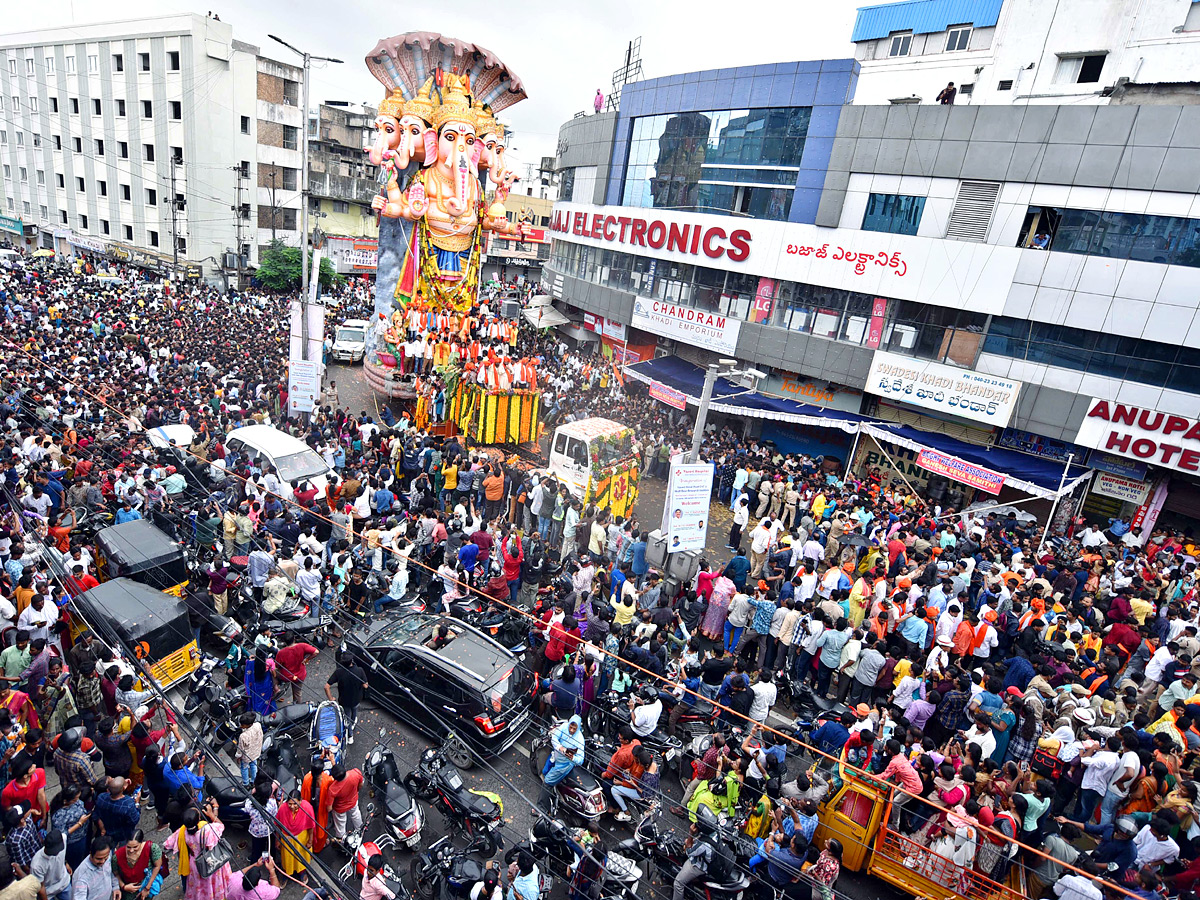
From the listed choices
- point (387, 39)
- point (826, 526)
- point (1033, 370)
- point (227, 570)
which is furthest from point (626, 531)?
point (387, 39)

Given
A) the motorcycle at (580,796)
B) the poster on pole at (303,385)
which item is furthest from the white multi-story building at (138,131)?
the motorcycle at (580,796)

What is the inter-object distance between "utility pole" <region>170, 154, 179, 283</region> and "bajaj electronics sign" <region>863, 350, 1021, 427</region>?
1487 inches

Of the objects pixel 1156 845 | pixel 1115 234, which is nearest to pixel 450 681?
pixel 1156 845

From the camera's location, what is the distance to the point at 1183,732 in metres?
7.43

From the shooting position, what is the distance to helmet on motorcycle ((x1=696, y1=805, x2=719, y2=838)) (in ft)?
20.5

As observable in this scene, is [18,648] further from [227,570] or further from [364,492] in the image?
[364,492]

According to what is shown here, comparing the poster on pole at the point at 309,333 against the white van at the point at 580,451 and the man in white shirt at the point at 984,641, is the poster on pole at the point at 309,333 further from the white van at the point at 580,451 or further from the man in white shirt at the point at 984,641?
the man in white shirt at the point at 984,641

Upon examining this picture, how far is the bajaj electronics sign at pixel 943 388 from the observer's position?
54.2 feet

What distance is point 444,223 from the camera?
64.4 ft

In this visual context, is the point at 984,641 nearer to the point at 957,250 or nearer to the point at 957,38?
the point at 957,250

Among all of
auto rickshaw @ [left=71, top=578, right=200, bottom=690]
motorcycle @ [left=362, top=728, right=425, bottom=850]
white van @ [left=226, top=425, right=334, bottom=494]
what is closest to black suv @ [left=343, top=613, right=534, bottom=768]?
motorcycle @ [left=362, top=728, right=425, bottom=850]

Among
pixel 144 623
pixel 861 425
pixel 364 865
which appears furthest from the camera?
pixel 861 425

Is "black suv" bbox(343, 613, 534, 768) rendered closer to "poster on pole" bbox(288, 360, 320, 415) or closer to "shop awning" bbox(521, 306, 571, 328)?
"poster on pole" bbox(288, 360, 320, 415)

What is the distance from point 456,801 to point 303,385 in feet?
41.2
